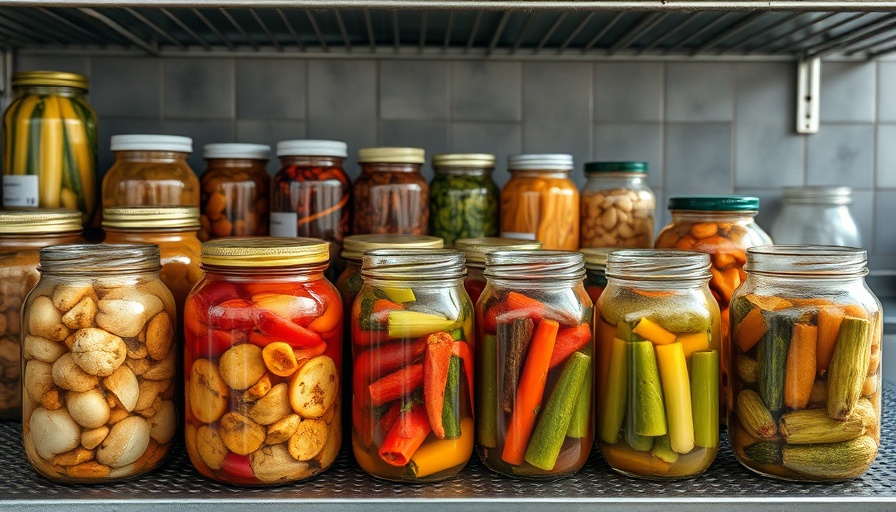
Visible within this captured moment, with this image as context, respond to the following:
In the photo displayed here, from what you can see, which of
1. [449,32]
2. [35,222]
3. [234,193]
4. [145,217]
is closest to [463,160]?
[449,32]

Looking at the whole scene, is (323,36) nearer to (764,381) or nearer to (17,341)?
(17,341)

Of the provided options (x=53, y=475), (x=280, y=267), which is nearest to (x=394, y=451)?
(x=280, y=267)

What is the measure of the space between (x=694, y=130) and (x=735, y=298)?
0.50 meters

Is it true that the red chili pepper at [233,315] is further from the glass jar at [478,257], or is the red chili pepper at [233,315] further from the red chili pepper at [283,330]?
the glass jar at [478,257]

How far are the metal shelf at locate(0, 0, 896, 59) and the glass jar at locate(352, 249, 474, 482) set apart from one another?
365 mm

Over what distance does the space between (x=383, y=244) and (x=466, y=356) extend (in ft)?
0.50

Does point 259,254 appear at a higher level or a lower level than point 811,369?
higher

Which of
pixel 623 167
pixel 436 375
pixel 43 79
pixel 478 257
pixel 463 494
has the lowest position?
pixel 463 494

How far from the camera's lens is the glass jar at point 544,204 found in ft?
3.23

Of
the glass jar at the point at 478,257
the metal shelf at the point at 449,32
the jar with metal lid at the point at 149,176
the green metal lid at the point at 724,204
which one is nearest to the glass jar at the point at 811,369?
the green metal lid at the point at 724,204

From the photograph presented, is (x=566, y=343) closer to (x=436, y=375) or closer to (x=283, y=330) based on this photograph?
(x=436, y=375)

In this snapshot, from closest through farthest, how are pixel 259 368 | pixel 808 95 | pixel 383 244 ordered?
pixel 259 368
pixel 383 244
pixel 808 95

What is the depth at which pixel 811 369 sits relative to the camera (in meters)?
0.69

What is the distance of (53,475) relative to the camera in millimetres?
688
